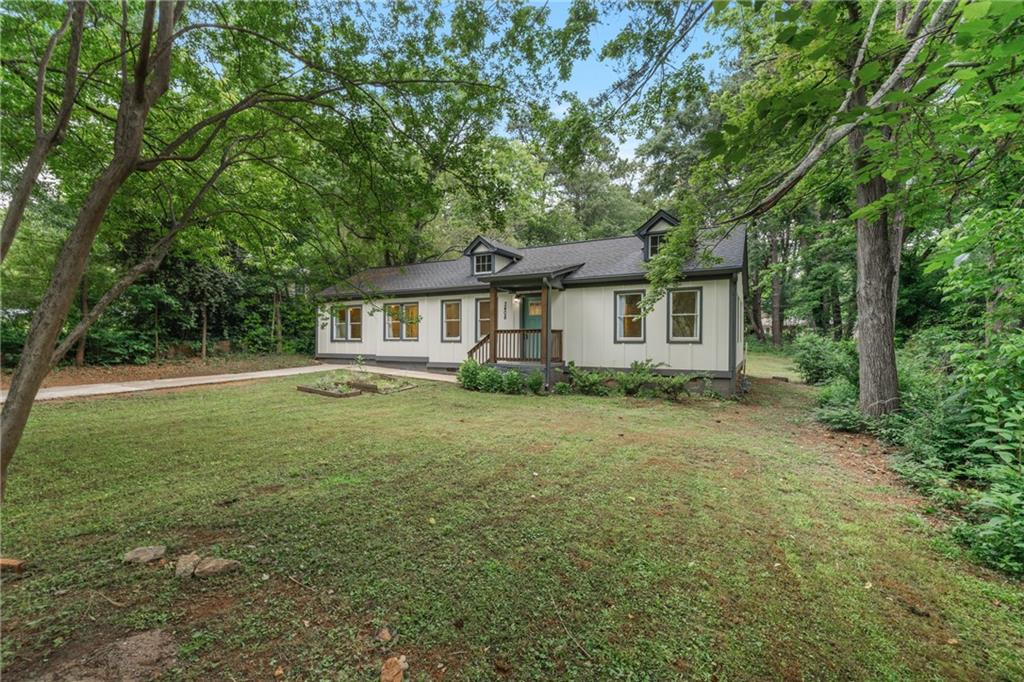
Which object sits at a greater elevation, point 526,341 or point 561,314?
point 561,314

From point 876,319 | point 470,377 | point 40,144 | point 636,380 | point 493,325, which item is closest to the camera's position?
point 40,144

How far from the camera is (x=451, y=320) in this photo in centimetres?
1419

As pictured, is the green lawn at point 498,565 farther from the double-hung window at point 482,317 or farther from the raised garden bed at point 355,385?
the double-hung window at point 482,317

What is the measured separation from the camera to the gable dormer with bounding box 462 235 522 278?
44.3ft

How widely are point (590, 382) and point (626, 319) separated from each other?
223cm

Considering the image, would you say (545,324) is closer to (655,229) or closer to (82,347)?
(655,229)

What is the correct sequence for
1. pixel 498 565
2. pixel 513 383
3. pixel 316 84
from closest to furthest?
pixel 498 565 → pixel 316 84 → pixel 513 383

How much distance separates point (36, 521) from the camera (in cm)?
307

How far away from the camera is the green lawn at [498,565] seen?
193 cm

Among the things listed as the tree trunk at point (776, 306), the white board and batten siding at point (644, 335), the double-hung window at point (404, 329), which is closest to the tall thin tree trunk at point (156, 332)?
the double-hung window at point (404, 329)

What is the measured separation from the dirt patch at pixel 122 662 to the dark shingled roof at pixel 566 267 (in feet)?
27.0

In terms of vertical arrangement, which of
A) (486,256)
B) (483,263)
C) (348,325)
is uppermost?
(486,256)

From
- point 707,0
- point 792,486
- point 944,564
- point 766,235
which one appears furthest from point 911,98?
point 766,235

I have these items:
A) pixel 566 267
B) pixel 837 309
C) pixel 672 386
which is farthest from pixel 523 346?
pixel 837 309
